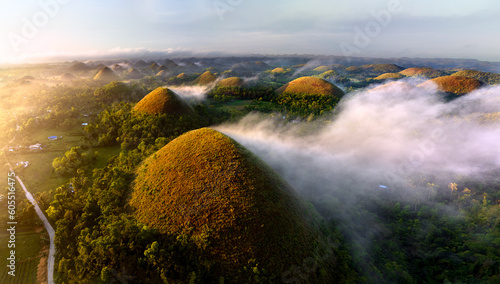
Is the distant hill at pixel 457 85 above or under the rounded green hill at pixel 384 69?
under

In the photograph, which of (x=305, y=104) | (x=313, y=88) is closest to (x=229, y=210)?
(x=305, y=104)

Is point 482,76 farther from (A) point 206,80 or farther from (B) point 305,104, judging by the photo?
(A) point 206,80

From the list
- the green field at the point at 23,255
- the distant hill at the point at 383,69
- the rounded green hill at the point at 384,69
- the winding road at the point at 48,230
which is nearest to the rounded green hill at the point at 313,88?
the winding road at the point at 48,230

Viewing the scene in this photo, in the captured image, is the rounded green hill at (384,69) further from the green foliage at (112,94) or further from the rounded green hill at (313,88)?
the green foliage at (112,94)

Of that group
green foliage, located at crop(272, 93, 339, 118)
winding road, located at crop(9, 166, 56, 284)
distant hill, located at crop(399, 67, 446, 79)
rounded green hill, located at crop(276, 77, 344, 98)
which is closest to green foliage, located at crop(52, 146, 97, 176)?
winding road, located at crop(9, 166, 56, 284)

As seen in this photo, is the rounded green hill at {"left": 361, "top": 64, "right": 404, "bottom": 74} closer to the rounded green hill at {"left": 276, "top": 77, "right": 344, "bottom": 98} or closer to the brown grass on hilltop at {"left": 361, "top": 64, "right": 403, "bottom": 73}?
the brown grass on hilltop at {"left": 361, "top": 64, "right": 403, "bottom": 73}

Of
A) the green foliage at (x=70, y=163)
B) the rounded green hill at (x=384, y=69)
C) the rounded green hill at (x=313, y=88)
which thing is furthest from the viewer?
the rounded green hill at (x=384, y=69)

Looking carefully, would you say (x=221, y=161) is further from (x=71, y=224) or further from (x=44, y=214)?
(x=44, y=214)

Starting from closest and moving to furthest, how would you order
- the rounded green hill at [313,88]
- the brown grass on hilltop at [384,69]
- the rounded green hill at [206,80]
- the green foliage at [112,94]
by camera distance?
the green foliage at [112,94] < the rounded green hill at [313,88] < the rounded green hill at [206,80] < the brown grass on hilltop at [384,69]
